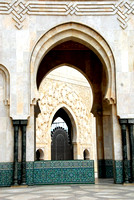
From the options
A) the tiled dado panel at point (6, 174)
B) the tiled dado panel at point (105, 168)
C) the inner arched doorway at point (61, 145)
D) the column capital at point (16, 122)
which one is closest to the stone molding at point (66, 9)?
the column capital at point (16, 122)

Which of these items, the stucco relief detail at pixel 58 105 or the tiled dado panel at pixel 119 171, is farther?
the stucco relief detail at pixel 58 105

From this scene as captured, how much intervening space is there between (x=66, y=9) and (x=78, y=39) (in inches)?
31.1

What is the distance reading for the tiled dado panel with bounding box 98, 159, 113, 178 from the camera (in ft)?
32.5

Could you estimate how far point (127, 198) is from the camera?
5.08 meters

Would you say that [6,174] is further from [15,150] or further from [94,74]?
[94,74]

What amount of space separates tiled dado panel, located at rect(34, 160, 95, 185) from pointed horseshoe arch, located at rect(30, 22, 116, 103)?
1748 millimetres

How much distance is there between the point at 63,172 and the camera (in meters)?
7.82

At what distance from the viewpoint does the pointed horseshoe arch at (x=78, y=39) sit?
792 centimetres

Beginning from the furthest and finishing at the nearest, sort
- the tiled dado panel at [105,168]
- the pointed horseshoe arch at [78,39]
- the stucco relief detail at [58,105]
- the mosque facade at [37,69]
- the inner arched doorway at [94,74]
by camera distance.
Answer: the stucco relief detail at [58,105]
the inner arched doorway at [94,74]
the tiled dado panel at [105,168]
the pointed horseshoe arch at [78,39]
the mosque facade at [37,69]

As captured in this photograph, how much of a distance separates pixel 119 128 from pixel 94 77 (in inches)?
127

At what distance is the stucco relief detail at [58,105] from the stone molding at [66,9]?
28.9 feet

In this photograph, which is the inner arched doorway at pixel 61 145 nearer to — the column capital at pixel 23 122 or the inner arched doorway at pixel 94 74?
the inner arched doorway at pixel 94 74


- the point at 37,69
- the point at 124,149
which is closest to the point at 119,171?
the point at 124,149

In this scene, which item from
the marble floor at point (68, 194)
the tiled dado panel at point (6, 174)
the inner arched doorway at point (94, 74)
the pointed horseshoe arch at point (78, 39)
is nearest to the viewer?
the marble floor at point (68, 194)
